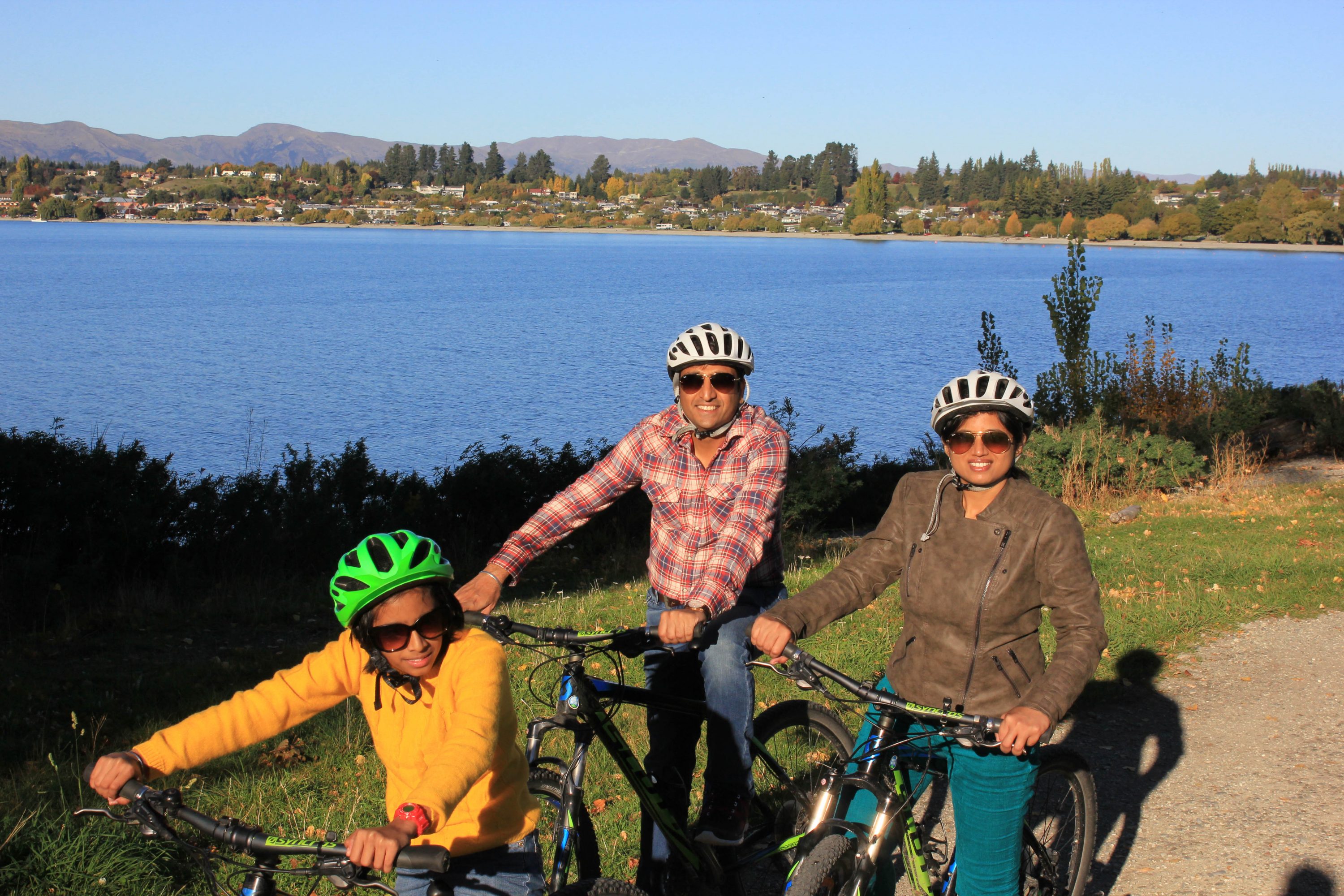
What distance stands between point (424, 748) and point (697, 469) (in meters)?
1.61

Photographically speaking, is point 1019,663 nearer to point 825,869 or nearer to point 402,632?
point 825,869

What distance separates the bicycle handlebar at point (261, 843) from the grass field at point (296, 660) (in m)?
2.12

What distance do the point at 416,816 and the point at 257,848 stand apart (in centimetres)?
31

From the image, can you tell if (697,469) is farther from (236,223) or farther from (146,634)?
(236,223)

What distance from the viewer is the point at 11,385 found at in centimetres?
2969

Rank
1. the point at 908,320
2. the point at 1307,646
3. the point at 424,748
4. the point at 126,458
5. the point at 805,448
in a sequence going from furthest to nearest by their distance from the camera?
the point at 908,320
the point at 805,448
the point at 126,458
the point at 1307,646
the point at 424,748

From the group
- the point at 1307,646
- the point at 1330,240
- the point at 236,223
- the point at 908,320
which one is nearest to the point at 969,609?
the point at 1307,646

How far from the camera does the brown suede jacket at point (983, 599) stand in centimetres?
316

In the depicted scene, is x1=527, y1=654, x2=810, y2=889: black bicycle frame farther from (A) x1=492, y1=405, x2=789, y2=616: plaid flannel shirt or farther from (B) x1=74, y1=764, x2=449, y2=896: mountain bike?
(B) x1=74, y1=764, x2=449, y2=896: mountain bike

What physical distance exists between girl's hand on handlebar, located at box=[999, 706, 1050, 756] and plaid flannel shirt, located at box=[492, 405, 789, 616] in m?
1.16

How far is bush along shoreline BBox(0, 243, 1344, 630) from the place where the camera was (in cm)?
1058

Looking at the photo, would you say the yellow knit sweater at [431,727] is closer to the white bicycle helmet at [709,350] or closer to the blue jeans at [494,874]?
the blue jeans at [494,874]

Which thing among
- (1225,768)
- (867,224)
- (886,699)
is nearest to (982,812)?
(886,699)

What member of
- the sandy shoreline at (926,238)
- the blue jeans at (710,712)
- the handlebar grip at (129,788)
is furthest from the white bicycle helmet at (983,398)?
the sandy shoreline at (926,238)
